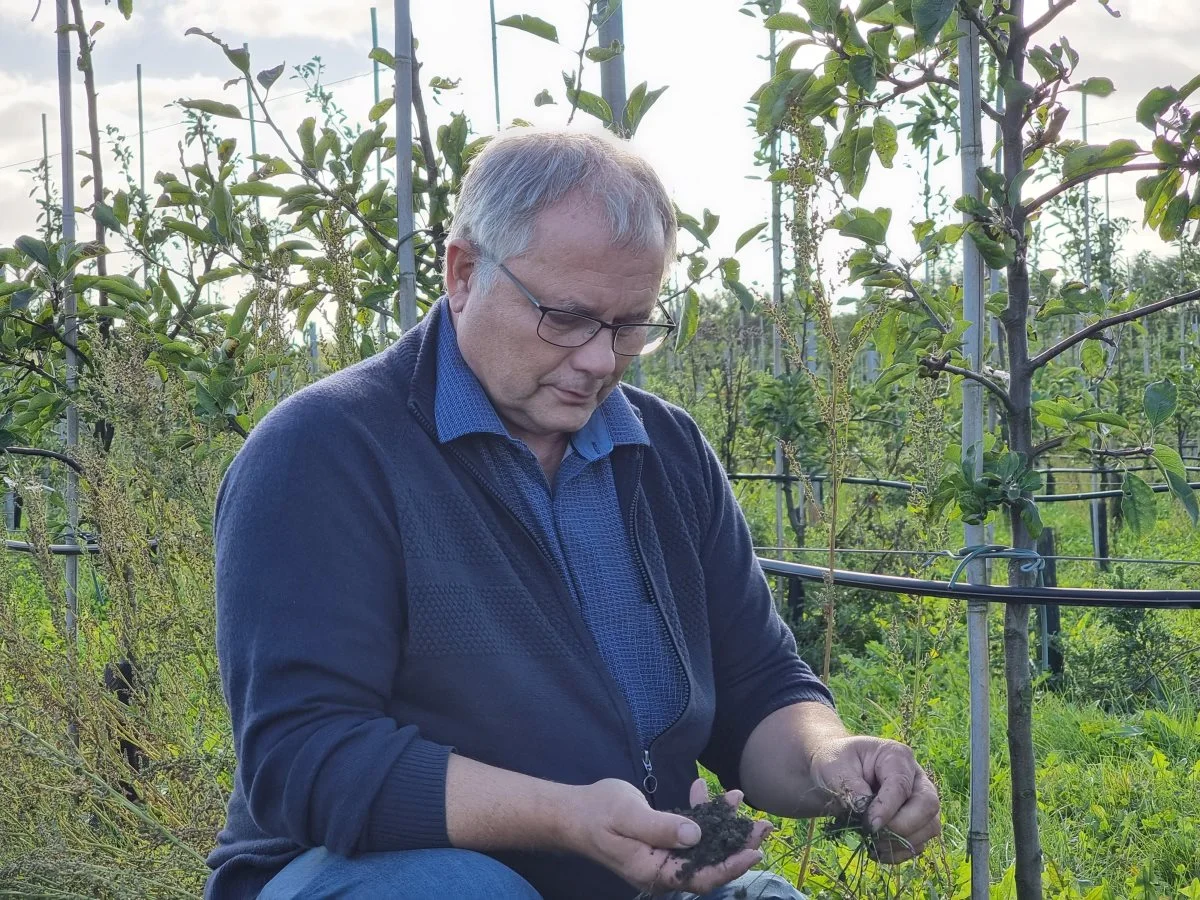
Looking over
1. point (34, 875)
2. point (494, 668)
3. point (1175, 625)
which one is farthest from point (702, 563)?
point (1175, 625)

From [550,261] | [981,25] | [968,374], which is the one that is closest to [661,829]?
[550,261]

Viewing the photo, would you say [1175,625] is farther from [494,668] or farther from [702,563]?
[494,668]

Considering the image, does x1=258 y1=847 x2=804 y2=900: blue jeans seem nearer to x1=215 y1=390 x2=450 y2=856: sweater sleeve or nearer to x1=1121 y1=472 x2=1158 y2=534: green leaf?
x1=215 y1=390 x2=450 y2=856: sweater sleeve

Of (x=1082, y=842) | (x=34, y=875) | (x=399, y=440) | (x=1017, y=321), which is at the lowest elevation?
(x=1082, y=842)

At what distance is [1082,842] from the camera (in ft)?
9.37

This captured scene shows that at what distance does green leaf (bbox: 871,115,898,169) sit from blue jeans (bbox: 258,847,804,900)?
52.9 inches

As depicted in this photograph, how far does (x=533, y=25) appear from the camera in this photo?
227cm

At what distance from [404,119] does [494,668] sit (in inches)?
50.1

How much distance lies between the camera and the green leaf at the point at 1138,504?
1928 millimetres

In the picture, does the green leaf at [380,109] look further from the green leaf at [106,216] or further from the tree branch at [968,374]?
the tree branch at [968,374]

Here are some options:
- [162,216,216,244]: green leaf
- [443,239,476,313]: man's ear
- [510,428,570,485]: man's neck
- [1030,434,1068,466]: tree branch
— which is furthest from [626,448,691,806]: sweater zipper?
[162,216,216,244]: green leaf

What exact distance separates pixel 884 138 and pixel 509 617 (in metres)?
1.10

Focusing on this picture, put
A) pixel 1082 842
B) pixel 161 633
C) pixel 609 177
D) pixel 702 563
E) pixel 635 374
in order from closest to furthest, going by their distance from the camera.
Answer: pixel 609 177 < pixel 702 563 < pixel 161 633 < pixel 1082 842 < pixel 635 374

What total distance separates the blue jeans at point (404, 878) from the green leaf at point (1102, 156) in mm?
1319
